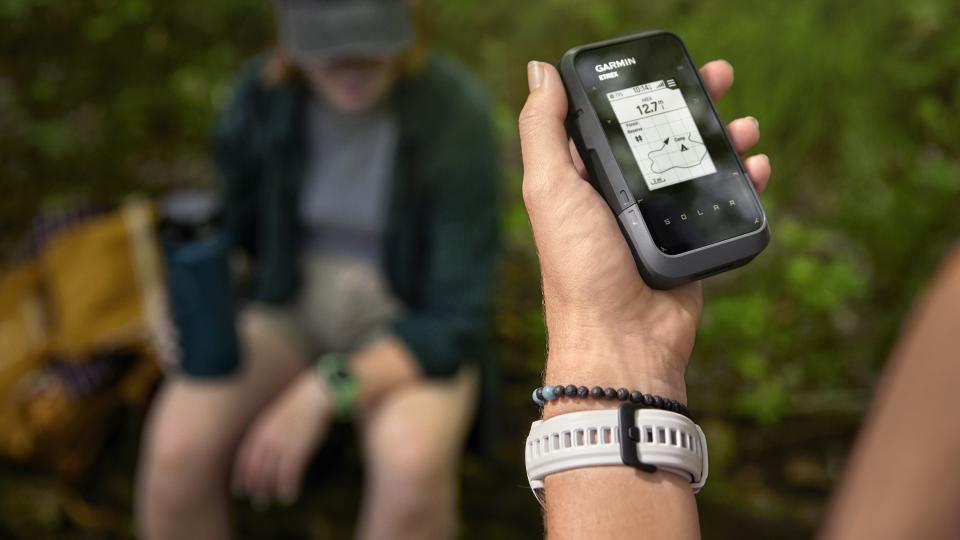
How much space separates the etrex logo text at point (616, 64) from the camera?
107 cm

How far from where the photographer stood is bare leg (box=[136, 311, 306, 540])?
180 centimetres

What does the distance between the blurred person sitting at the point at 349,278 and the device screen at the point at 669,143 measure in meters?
0.80

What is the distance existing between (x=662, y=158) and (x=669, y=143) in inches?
0.9

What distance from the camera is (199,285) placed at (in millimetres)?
1788

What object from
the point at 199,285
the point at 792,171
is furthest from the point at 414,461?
the point at 792,171

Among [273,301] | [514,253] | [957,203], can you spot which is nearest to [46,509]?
[273,301]

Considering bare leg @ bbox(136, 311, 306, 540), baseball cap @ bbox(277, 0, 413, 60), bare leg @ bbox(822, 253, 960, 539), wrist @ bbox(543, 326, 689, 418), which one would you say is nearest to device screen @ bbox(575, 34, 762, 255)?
wrist @ bbox(543, 326, 689, 418)

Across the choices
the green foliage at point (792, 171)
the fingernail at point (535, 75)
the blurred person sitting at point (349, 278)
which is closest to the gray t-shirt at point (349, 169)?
the blurred person sitting at point (349, 278)

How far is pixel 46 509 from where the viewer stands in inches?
92.0

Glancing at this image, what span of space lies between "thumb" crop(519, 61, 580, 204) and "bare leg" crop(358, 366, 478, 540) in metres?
0.89

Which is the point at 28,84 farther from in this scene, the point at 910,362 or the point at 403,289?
the point at 910,362

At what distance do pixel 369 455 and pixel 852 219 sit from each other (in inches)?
60.5

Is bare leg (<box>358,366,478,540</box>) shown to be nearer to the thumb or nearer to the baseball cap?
the baseball cap

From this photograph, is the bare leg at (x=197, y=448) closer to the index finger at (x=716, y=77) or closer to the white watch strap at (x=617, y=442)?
the white watch strap at (x=617, y=442)
